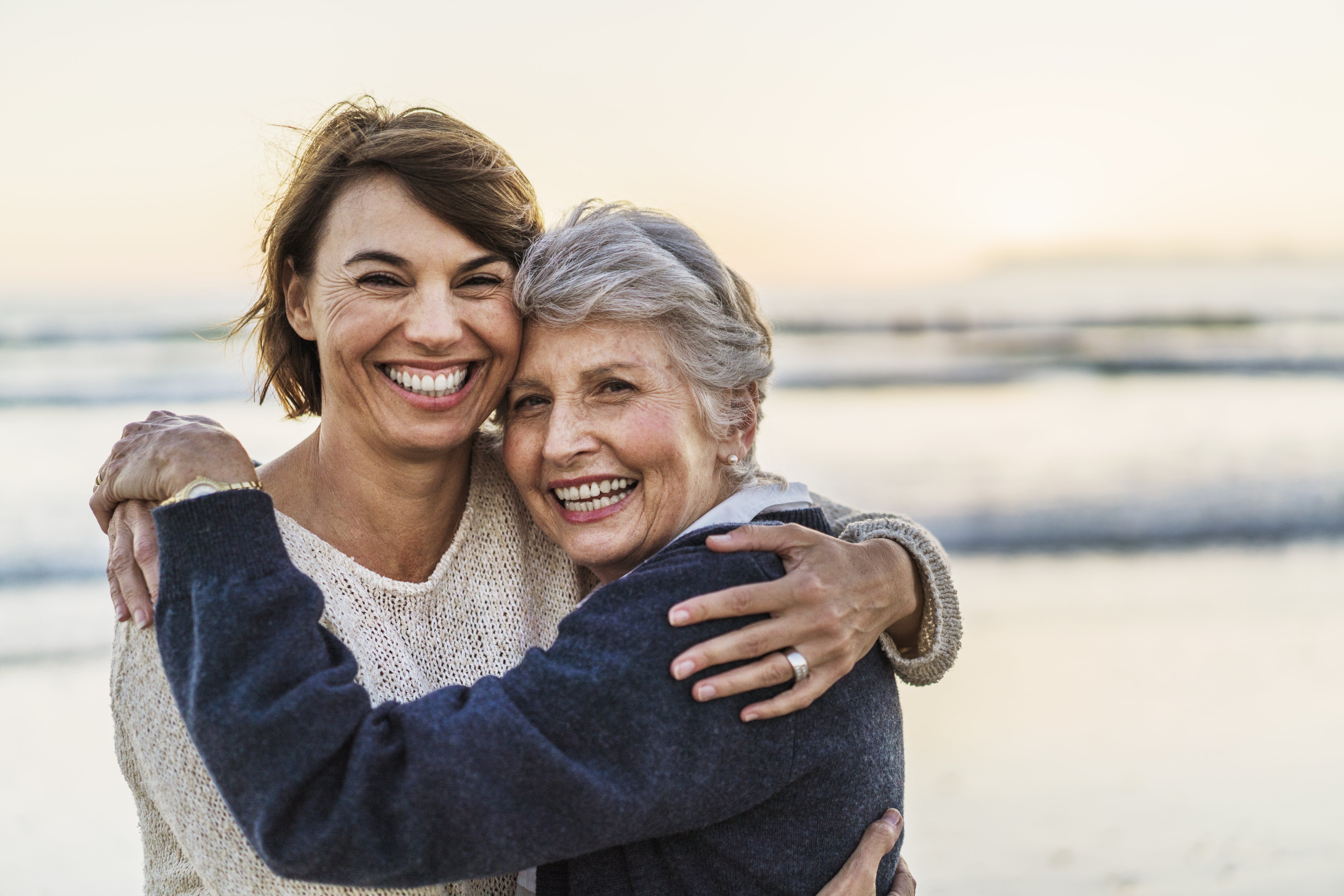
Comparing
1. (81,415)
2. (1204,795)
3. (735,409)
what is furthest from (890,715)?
(81,415)

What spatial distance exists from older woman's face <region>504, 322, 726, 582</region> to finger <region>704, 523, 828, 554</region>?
320 millimetres

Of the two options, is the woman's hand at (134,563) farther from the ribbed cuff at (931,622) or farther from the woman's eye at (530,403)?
the ribbed cuff at (931,622)

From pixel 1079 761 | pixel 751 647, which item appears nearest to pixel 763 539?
pixel 751 647

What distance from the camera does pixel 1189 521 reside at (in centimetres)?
749

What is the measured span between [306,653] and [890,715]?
1.08 metres

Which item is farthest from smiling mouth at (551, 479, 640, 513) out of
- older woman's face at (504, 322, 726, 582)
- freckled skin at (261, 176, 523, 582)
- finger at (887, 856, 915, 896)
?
finger at (887, 856, 915, 896)

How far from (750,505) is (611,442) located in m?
0.32

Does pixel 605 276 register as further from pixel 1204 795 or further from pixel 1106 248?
pixel 1106 248

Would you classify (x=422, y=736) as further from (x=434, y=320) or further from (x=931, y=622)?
(x=931, y=622)

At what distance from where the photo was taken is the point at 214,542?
1.65 metres

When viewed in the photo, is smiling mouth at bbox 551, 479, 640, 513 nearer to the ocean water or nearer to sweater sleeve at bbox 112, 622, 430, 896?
sweater sleeve at bbox 112, 622, 430, 896

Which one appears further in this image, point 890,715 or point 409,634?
point 409,634

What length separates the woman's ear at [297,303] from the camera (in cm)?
235

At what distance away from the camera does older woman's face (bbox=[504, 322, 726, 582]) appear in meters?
2.13
